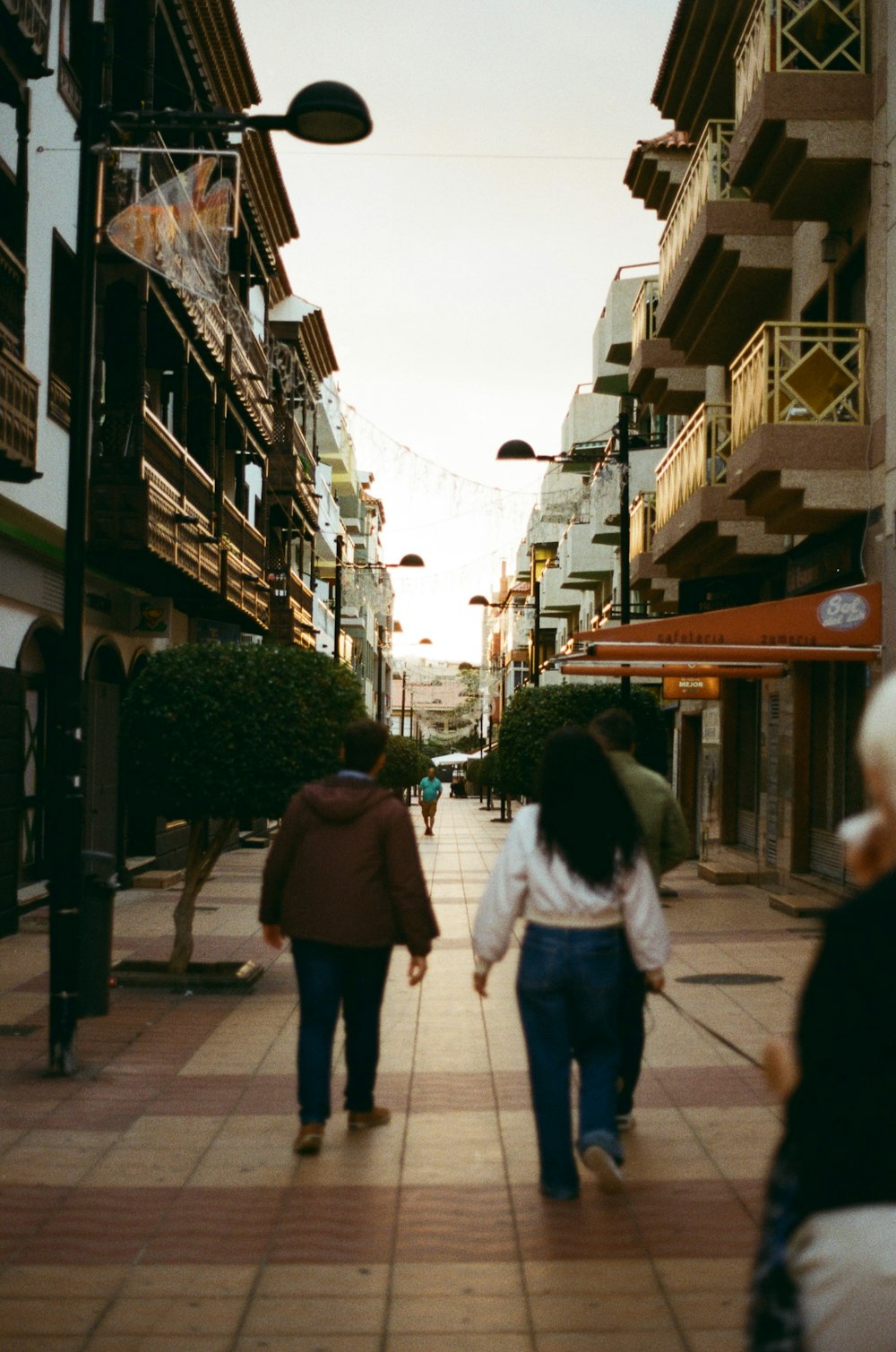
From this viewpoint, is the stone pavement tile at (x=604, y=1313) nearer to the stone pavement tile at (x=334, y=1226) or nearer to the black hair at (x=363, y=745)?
the stone pavement tile at (x=334, y=1226)

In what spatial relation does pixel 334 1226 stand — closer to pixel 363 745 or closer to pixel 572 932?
pixel 572 932

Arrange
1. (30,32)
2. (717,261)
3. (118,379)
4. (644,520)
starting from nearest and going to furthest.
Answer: (30,32), (717,261), (118,379), (644,520)

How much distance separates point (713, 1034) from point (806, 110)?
9996mm

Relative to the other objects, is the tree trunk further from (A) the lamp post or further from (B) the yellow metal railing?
(B) the yellow metal railing

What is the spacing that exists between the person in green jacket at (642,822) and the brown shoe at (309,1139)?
1359mm

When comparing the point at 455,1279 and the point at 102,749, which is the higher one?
the point at 102,749

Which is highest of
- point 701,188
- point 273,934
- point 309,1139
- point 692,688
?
point 701,188

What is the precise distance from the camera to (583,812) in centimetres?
604

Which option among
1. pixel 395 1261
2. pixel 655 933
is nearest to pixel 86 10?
pixel 655 933

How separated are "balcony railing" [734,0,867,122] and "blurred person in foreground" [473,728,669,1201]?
11.9 m

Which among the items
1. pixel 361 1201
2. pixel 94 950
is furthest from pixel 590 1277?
pixel 94 950

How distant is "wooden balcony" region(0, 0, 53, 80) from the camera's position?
43.0ft

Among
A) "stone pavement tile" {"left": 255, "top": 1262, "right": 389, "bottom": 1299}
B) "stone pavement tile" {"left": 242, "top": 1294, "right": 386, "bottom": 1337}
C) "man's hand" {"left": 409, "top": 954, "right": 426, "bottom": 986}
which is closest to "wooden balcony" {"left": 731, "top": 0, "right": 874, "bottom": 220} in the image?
"man's hand" {"left": 409, "top": 954, "right": 426, "bottom": 986}

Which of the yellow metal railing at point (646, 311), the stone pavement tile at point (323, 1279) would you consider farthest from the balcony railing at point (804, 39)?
the stone pavement tile at point (323, 1279)
